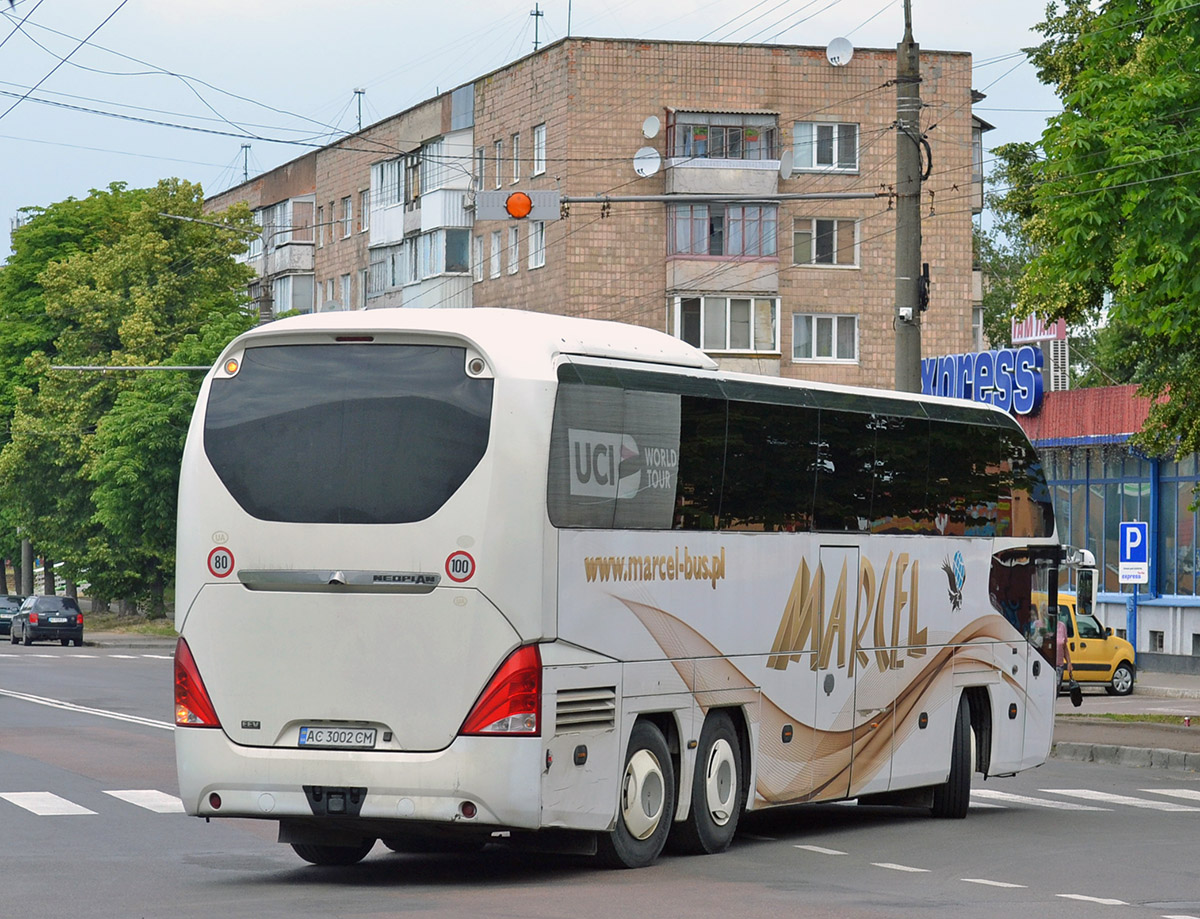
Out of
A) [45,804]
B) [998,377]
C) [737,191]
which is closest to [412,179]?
[737,191]

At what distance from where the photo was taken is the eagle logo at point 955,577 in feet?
55.9

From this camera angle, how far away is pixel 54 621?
61188 millimetres

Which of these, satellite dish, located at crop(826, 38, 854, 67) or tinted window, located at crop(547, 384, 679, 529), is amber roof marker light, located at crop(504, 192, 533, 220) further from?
satellite dish, located at crop(826, 38, 854, 67)

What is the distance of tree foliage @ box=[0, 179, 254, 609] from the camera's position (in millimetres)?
63469

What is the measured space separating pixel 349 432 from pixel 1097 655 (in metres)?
26.9

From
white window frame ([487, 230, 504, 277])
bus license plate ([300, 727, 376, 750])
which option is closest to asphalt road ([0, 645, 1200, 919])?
bus license plate ([300, 727, 376, 750])

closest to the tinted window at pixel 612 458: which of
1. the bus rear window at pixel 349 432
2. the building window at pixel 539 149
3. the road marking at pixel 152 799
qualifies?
the bus rear window at pixel 349 432

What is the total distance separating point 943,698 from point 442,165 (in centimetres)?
5180

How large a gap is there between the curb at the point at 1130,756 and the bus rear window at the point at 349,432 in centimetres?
1201

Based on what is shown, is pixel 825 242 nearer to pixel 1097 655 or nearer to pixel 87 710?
pixel 1097 655

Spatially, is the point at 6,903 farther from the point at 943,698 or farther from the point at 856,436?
the point at 943,698

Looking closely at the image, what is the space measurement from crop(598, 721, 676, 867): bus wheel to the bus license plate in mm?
1625

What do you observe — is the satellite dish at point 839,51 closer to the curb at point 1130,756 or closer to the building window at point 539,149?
the building window at point 539,149

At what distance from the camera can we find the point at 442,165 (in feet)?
220
